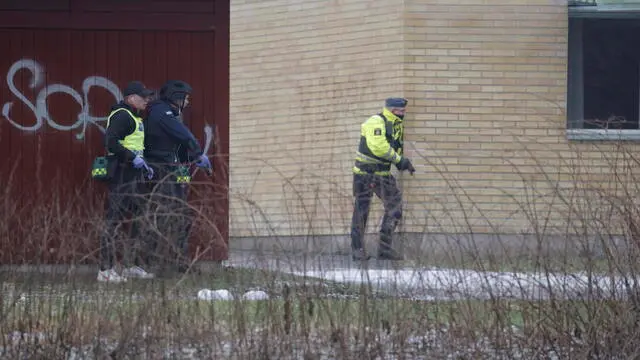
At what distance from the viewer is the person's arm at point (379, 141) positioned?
13.9 m

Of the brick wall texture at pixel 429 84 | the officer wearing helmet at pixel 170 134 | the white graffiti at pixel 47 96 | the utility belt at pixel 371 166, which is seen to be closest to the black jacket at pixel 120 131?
the officer wearing helmet at pixel 170 134

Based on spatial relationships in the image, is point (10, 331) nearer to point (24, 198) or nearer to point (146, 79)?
point (24, 198)

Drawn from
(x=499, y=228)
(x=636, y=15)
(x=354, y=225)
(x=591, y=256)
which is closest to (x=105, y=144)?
(x=354, y=225)

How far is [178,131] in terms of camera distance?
38.9 ft

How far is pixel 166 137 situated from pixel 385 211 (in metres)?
4.17

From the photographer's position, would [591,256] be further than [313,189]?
No

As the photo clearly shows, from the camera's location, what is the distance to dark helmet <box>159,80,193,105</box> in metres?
11.9

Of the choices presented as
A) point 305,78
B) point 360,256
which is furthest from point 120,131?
point 305,78

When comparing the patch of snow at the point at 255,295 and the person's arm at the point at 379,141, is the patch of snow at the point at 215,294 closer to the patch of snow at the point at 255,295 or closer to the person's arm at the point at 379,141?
the patch of snow at the point at 255,295

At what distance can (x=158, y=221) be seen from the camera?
766cm

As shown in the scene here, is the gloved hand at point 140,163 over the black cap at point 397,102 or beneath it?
beneath

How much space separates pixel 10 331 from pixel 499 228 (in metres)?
3.06

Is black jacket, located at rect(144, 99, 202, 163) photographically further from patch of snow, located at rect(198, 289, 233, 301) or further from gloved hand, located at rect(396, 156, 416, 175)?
patch of snow, located at rect(198, 289, 233, 301)

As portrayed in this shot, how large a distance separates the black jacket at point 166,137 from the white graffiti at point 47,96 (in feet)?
1.95
